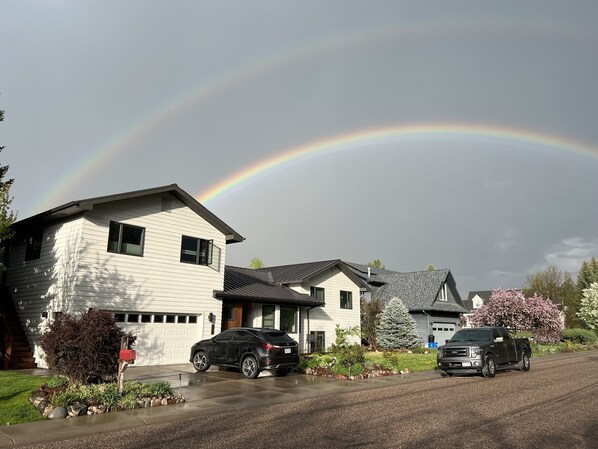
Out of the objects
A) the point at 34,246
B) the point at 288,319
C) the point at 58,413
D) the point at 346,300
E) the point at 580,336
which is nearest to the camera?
the point at 58,413

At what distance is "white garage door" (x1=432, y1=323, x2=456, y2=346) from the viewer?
3891cm

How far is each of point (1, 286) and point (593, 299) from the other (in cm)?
6172

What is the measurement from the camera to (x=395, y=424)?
8727 mm

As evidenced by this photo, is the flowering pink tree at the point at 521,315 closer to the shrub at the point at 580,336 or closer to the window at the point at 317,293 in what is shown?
the shrub at the point at 580,336

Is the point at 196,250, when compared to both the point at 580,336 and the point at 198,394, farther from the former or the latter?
the point at 580,336

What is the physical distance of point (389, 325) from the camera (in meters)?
33.1

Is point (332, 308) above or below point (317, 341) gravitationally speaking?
above

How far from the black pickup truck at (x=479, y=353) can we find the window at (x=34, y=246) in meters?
17.9

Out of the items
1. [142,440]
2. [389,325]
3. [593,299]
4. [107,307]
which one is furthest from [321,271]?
[593,299]

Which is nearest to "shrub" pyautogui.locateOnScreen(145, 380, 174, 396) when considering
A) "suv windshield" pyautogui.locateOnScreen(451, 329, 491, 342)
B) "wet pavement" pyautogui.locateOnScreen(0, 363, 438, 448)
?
"wet pavement" pyautogui.locateOnScreen(0, 363, 438, 448)

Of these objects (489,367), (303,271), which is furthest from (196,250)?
(489,367)

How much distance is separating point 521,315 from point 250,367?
93.6 feet

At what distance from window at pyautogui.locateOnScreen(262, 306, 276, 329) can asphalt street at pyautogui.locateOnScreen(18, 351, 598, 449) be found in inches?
502

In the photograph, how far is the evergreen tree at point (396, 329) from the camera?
3250cm
